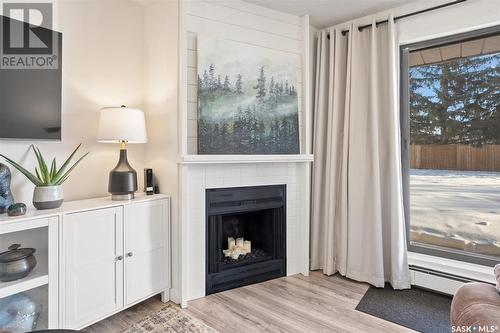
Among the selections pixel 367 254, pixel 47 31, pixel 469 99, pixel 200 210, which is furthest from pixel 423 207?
pixel 47 31

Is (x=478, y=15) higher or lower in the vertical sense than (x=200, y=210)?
higher

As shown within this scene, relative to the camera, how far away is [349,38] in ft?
9.61

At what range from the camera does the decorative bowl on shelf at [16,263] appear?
165cm

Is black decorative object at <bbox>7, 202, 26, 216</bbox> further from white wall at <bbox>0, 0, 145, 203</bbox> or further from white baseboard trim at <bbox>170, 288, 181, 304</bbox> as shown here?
white baseboard trim at <bbox>170, 288, 181, 304</bbox>

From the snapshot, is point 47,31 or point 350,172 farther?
point 350,172

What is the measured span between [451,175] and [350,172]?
822 millimetres

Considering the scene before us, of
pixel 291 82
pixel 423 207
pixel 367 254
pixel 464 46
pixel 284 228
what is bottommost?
pixel 367 254

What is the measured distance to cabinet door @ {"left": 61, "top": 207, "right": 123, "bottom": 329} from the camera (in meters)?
1.88

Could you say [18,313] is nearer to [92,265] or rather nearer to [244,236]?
[92,265]

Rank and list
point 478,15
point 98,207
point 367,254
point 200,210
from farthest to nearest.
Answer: point 367,254, point 200,210, point 478,15, point 98,207

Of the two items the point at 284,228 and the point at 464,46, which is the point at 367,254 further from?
the point at 464,46

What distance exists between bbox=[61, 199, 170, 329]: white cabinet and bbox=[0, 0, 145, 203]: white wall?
0.45 metres

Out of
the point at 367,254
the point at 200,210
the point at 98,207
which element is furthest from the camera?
the point at 367,254

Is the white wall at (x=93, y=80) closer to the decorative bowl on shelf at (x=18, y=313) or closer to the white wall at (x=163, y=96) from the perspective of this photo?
the white wall at (x=163, y=96)
